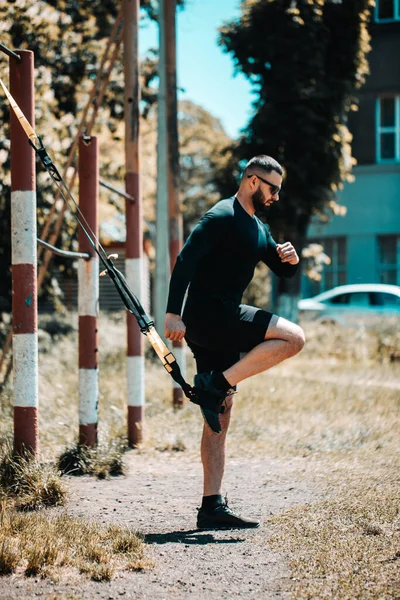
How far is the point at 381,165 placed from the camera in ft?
94.4

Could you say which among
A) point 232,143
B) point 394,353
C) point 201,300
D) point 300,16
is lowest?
point 394,353

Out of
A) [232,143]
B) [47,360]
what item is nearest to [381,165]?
[232,143]

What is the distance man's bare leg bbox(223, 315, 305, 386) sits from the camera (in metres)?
4.75

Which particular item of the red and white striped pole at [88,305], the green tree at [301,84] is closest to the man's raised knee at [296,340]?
the red and white striped pole at [88,305]

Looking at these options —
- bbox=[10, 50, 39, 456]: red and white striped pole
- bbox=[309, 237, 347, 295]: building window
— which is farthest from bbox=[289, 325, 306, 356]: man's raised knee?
bbox=[309, 237, 347, 295]: building window

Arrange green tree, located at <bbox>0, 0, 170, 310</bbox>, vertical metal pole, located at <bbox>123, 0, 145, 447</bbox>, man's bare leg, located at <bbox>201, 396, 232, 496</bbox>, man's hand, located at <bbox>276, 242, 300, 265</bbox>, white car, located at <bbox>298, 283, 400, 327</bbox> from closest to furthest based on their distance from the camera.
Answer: man's bare leg, located at <bbox>201, 396, 232, 496</bbox> → man's hand, located at <bbox>276, 242, 300, 265</bbox> → vertical metal pole, located at <bbox>123, 0, 145, 447</bbox> → green tree, located at <bbox>0, 0, 170, 310</bbox> → white car, located at <bbox>298, 283, 400, 327</bbox>

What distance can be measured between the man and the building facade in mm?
24164

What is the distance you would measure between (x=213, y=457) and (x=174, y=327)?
788 millimetres

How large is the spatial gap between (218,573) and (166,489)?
1882 millimetres

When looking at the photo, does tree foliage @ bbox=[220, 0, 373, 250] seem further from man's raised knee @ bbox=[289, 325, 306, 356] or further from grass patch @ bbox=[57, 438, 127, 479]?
man's raised knee @ bbox=[289, 325, 306, 356]

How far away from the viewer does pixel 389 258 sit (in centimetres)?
2898

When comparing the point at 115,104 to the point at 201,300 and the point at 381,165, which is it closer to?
the point at 201,300

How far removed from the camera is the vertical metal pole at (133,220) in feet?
24.3

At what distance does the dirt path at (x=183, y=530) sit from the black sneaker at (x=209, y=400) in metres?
0.56
